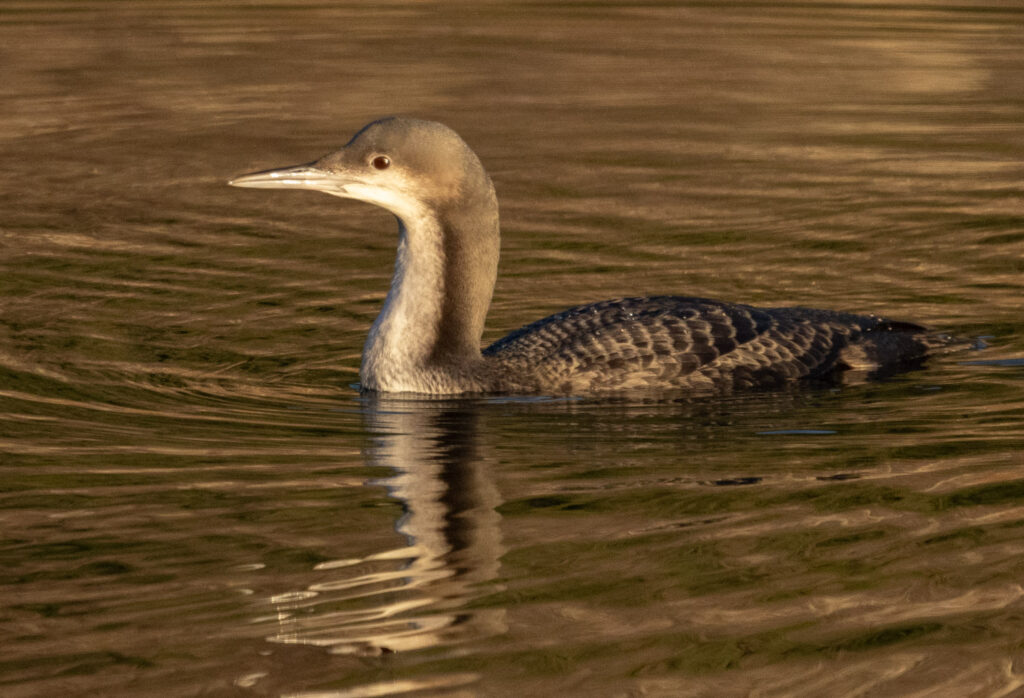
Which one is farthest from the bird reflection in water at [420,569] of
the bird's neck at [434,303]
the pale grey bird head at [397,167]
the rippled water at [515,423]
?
the pale grey bird head at [397,167]

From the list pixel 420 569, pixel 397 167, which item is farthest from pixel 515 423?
pixel 420 569

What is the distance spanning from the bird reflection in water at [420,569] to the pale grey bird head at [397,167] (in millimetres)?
1051

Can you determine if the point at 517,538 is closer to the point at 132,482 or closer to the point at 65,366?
the point at 132,482

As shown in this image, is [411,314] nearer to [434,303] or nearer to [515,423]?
[434,303]

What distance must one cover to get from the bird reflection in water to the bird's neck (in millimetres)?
588

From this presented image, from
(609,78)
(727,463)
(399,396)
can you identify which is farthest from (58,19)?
(727,463)

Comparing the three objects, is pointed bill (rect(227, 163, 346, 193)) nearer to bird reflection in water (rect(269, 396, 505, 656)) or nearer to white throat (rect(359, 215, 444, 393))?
white throat (rect(359, 215, 444, 393))

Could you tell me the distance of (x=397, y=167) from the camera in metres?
Answer: 7.12

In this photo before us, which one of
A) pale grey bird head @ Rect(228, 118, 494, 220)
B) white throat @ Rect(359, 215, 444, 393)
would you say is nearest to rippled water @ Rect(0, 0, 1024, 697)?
white throat @ Rect(359, 215, 444, 393)

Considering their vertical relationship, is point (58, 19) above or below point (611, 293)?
above

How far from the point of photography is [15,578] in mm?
5027

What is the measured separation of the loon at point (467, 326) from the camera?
281 inches

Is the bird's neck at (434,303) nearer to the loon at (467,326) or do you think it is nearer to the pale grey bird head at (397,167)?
the loon at (467,326)

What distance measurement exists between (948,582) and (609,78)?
12.0 metres
